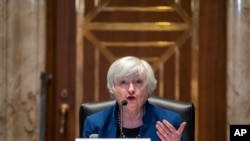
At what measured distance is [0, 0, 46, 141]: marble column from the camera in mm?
3916

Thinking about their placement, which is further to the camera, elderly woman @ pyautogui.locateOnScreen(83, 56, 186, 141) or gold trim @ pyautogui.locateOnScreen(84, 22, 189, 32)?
gold trim @ pyautogui.locateOnScreen(84, 22, 189, 32)

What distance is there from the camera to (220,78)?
3947mm

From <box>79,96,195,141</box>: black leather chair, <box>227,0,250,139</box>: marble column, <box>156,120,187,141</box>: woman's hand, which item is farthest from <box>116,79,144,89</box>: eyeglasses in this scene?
<box>227,0,250,139</box>: marble column

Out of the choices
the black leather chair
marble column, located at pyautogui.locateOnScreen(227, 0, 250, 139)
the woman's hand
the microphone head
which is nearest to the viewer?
the woman's hand

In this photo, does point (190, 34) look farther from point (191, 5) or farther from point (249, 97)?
point (249, 97)

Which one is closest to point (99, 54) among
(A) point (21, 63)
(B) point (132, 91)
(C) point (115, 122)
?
(A) point (21, 63)

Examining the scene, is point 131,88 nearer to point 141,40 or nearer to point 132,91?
point 132,91

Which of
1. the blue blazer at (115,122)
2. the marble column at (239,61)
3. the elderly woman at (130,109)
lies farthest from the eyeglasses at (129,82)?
the marble column at (239,61)

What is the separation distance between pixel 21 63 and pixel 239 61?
1.50 m

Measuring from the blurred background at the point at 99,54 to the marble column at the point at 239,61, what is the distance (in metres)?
0.02

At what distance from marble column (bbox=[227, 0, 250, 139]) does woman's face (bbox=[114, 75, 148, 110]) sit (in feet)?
5.66

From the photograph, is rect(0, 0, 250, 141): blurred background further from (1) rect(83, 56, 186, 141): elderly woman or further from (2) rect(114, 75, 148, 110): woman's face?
(2) rect(114, 75, 148, 110): woman's face

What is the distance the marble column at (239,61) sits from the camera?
12.6 ft

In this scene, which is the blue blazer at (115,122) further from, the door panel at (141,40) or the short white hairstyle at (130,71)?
the door panel at (141,40)
